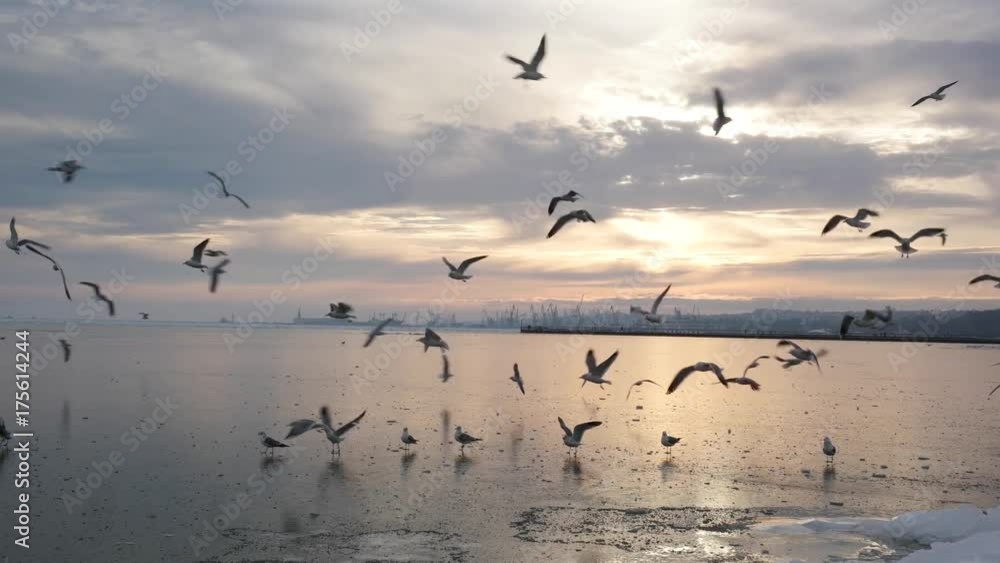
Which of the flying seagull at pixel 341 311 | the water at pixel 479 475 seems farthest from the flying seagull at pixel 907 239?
the flying seagull at pixel 341 311

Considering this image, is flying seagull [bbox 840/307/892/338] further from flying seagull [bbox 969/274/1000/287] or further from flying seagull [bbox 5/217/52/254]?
flying seagull [bbox 5/217/52/254]

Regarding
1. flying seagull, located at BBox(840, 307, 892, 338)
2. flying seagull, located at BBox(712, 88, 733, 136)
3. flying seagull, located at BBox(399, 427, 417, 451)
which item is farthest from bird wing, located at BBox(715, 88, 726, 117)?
flying seagull, located at BBox(399, 427, 417, 451)

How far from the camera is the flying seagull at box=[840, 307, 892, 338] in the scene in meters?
15.4

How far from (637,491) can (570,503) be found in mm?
1804

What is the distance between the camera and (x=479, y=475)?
17938 millimetres

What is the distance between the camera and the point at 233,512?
1452 cm

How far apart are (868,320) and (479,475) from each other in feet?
27.6

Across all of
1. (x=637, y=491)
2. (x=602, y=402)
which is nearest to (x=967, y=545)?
(x=637, y=491)

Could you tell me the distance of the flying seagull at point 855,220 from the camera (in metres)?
16.9

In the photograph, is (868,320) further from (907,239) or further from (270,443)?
(270,443)

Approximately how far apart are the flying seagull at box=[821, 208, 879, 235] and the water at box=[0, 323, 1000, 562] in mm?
5343

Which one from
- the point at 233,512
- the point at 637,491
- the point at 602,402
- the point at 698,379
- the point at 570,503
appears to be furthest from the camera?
the point at 698,379

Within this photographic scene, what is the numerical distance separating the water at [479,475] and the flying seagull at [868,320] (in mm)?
3349

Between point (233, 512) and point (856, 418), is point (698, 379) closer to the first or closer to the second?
point (856, 418)
